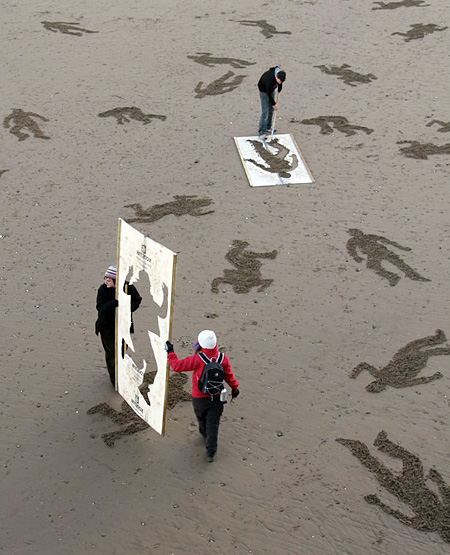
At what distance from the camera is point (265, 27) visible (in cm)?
1622

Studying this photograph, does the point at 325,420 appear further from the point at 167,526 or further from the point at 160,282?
the point at 160,282

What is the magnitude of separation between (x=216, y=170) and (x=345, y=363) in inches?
193

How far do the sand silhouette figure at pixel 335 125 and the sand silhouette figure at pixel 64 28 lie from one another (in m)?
6.96

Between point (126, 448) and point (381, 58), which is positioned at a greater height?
point (381, 58)

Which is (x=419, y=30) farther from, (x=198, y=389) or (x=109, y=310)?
(x=198, y=389)

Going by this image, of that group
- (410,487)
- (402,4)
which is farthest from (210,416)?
(402,4)

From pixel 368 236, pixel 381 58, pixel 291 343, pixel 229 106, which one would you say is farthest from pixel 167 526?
pixel 381 58

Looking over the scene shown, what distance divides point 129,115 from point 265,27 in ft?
17.5

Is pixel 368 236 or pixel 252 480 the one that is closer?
pixel 252 480

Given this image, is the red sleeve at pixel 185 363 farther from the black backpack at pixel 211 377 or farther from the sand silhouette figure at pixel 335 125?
the sand silhouette figure at pixel 335 125

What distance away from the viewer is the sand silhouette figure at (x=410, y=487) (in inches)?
232

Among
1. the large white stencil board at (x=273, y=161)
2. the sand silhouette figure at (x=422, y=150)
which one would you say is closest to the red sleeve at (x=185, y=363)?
the large white stencil board at (x=273, y=161)

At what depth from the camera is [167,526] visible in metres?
5.92

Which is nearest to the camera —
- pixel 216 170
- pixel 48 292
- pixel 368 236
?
pixel 48 292
